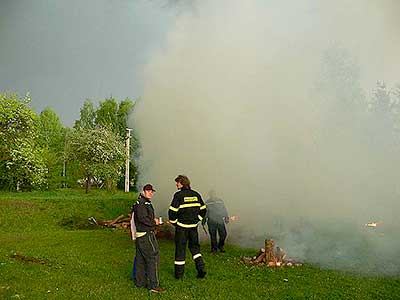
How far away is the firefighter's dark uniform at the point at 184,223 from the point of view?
35.0ft

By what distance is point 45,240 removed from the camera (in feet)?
60.4

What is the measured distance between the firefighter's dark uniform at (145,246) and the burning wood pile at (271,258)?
11.2 feet

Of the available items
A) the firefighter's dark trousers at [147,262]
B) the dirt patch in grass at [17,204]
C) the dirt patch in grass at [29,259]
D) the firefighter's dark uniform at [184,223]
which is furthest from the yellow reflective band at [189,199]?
the dirt patch in grass at [17,204]

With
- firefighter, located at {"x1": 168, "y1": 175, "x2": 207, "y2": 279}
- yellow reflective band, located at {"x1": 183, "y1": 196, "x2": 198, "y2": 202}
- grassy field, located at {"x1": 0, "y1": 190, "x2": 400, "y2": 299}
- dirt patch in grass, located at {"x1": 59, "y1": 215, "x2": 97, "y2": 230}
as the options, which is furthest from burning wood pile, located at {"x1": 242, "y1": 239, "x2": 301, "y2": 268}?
dirt patch in grass, located at {"x1": 59, "y1": 215, "x2": 97, "y2": 230}

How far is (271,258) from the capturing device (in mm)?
12172

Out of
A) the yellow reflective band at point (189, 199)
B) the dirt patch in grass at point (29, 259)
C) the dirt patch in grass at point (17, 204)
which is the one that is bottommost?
the dirt patch in grass at point (29, 259)

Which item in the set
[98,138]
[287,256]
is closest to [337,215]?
[287,256]

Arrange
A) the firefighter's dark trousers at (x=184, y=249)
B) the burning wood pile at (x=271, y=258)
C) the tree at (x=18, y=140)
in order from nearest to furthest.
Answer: the firefighter's dark trousers at (x=184, y=249)
the burning wood pile at (x=271, y=258)
the tree at (x=18, y=140)

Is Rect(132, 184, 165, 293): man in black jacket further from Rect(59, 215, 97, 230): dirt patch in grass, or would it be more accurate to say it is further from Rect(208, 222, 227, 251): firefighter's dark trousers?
Rect(59, 215, 97, 230): dirt patch in grass

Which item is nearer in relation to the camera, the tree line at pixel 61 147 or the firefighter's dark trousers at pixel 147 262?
the firefighter's dark trousers at pixel 147 262

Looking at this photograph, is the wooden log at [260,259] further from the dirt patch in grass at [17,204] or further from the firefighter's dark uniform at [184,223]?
the dirt patch in grass at [17,204]

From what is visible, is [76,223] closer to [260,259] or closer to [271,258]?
[260,259]

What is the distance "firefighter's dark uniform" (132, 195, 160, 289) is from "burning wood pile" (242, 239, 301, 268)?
3.42 meters

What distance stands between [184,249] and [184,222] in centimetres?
62
